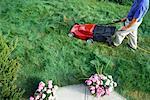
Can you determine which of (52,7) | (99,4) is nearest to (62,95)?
(52,7)

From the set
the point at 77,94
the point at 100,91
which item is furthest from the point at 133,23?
the point at 77,94

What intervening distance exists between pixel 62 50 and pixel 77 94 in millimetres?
→ 882

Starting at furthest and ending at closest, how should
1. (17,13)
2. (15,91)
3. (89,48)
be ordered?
(17,13) → (89,48) → (15,91)

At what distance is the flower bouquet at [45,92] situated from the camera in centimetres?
629

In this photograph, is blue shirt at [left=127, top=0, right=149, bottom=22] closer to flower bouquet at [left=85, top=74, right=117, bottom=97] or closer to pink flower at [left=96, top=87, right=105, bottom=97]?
flower bouquet at [left=85, top=74, right=117, bottom=97]

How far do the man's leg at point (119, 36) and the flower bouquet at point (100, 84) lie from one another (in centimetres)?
87

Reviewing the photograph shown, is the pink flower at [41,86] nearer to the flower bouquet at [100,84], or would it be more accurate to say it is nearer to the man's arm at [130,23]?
the flower bouquet at [100,84]

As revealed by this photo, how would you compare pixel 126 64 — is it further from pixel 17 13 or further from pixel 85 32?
pixel 17 13

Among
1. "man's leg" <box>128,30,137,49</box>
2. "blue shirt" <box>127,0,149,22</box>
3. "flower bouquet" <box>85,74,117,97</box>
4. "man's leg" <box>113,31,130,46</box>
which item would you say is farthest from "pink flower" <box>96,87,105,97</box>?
"blue shirt" <box>127,0,149,22</box>

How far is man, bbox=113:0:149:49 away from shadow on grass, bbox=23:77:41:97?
1651 millimetres

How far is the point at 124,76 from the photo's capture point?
675 centimetres

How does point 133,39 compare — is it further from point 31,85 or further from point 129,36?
point 31,85

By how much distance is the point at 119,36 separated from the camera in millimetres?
7117

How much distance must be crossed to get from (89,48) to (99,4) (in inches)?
72.8
